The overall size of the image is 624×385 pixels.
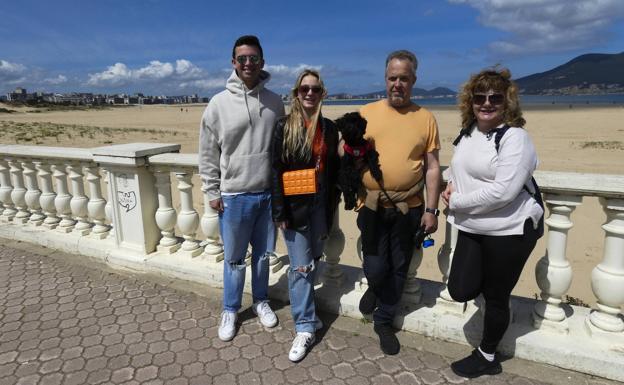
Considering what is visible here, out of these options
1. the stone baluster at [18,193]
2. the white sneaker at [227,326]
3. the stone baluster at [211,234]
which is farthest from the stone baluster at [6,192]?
the white sneaker at [227,326]

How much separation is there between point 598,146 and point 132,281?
18.4 m

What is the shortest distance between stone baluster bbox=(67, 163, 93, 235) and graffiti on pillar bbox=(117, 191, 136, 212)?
0.80 m

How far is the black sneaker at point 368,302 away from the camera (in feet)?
10.7

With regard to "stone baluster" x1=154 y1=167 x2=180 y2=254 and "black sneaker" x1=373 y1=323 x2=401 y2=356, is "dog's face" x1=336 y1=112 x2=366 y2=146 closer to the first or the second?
"black sneaker" x1=373 y1=323 x2=401 y2=356

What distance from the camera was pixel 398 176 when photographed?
2711mm

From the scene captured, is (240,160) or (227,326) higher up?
(240,160)

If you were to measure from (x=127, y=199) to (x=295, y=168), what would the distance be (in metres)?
2.31

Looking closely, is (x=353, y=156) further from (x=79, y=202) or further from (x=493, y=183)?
(x=79, y=202)

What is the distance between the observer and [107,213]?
186 inches

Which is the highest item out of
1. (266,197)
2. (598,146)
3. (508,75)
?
(508,75)

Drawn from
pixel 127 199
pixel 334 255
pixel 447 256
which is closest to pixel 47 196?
pixel 127 199

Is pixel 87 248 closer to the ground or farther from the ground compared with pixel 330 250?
closer to the ground

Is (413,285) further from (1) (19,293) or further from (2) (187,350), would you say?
(1) (19,293)

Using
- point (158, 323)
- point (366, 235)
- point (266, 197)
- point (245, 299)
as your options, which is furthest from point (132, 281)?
point (366, 235)
